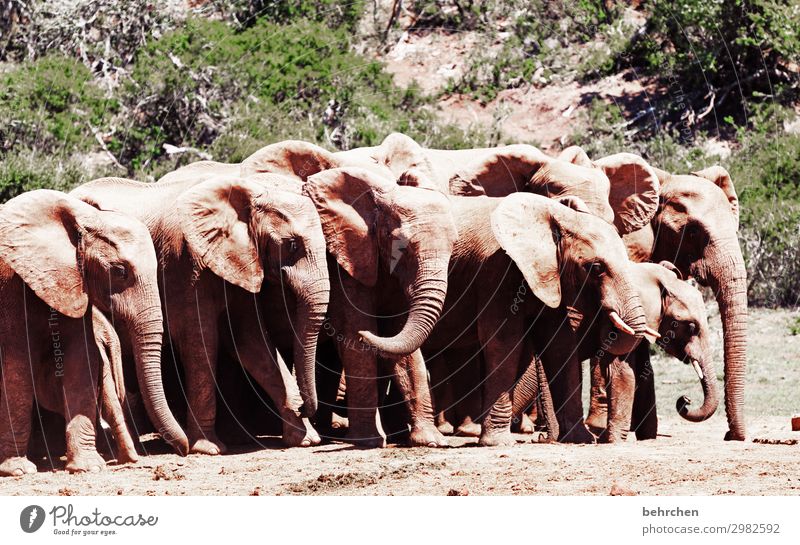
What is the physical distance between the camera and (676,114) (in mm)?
33031

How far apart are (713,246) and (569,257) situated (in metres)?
2.71

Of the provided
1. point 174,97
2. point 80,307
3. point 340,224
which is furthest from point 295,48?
point 80,307

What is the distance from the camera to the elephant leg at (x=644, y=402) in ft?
57.2

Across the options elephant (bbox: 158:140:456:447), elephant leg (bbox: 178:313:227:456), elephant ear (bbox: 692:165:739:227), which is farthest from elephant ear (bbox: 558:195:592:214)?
elephant leg (bbox: 178:313:227:456)

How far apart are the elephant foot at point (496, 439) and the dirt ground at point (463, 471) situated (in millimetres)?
130

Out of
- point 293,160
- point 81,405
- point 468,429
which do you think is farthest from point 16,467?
point 468,429

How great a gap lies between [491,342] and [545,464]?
2.22 m

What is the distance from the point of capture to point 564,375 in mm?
16578

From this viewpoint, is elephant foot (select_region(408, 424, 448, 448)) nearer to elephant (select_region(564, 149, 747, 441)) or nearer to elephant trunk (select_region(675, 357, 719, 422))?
elephant trunk (select_region(675, 357, 719, 422))

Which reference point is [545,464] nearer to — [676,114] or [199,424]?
[199,424]

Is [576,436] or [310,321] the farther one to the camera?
[576,436]

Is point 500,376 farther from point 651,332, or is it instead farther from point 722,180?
point 722,180

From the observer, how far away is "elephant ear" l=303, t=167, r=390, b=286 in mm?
16391

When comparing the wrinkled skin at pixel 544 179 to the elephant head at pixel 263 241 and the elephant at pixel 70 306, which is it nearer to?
the elephant head at pixel 263 241
